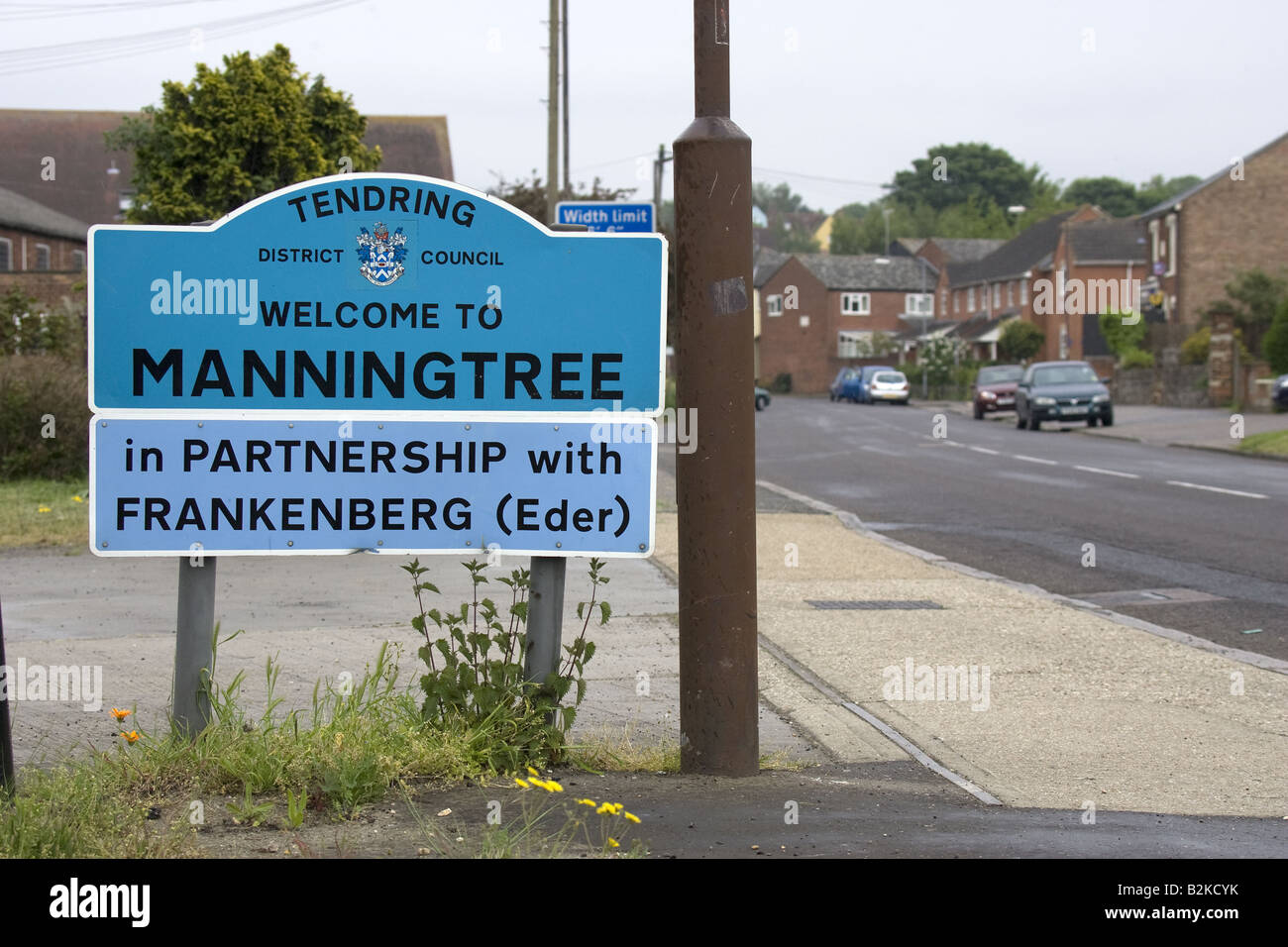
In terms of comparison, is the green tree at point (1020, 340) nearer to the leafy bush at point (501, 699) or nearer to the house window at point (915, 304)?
the house window at point (915, 304)

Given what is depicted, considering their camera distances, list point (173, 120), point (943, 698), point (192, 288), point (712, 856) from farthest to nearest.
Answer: point (173, 120) < point (943, 698) < point (192, 288) < point (712, 856)

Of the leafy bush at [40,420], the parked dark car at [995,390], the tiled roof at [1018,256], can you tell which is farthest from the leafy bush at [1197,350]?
the leafy bush at [40,420]

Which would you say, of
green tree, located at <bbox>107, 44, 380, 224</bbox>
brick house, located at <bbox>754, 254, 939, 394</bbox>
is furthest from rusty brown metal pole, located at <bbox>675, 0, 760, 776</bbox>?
brick house, located at <bbox>754, 254, 939, 394</bbox>

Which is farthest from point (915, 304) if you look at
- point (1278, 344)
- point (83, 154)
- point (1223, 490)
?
point (1223, 490)

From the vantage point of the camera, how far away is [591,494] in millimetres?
5734

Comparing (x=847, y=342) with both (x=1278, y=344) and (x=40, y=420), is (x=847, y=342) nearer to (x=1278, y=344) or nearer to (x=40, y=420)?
(x=1278, y=344)

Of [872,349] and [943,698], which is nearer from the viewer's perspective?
[943,698]

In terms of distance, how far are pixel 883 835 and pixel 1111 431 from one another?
30465 millimetres

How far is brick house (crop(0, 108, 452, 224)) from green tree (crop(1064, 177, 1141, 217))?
9371 cm

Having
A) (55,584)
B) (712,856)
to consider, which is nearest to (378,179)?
(712,856)

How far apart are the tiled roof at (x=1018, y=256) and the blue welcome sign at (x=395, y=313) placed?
7759 cm

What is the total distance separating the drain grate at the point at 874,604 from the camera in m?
10.2

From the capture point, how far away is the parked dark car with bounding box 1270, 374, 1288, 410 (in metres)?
33.9
